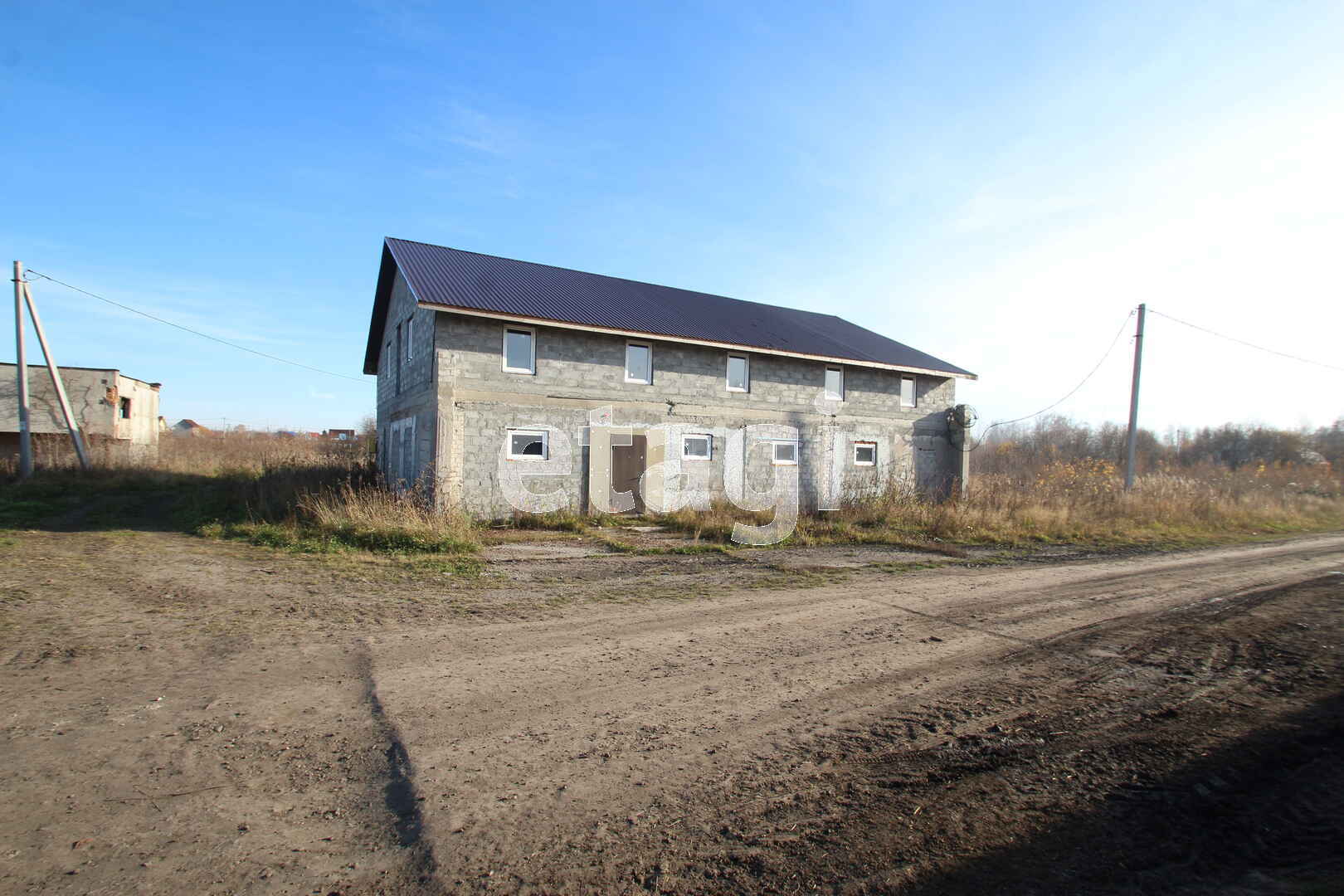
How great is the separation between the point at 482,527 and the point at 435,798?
10.3 metres

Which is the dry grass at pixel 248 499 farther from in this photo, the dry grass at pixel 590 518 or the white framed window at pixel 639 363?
the white framed window at pixel 639 363

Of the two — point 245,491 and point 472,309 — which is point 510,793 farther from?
point 245,491

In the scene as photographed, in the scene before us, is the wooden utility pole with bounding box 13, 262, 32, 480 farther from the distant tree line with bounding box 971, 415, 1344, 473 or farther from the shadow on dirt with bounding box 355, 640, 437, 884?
the distant tree line with bounding box 971, 415, 1344, 473

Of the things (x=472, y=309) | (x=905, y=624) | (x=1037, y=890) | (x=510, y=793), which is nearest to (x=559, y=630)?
(x=510, y=793)

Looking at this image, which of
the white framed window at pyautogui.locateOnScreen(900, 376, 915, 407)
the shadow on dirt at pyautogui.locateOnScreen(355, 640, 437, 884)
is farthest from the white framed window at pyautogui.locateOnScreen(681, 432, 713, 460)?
the shadow on dirt at pyautogui.locateOnScreen(355, 640, 437, 884)

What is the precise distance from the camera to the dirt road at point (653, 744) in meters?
2.71

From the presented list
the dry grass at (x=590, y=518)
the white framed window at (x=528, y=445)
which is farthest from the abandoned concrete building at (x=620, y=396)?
the dry grass at (x=590, y=518)

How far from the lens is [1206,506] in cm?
1816

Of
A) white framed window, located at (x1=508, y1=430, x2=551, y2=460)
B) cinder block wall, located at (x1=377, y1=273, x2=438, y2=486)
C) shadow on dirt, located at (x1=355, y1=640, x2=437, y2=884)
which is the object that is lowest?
shadow on dirt, located at (x1=355, y1=640, x2=437, y2=884)

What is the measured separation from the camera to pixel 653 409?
1614cm

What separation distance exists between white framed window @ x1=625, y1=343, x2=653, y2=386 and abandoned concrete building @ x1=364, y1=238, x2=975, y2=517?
0.13 feet

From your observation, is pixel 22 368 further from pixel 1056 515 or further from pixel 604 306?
pixel 1056 515

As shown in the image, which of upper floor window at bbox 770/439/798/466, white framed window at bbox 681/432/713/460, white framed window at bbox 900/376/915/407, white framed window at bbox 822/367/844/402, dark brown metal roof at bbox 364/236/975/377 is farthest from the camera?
white framed window at bbox 900/376/915/407

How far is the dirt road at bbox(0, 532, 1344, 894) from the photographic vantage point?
271 cm
